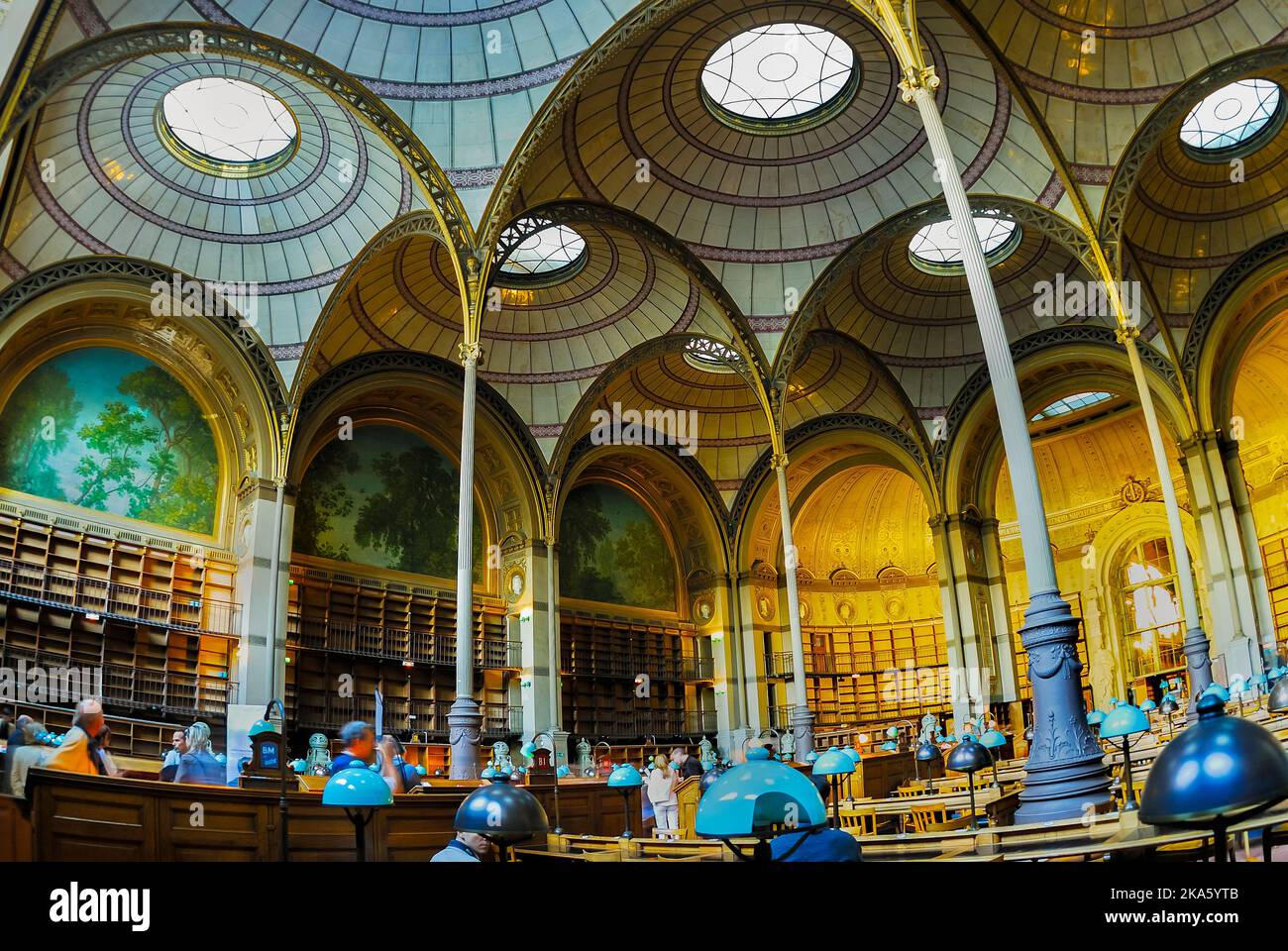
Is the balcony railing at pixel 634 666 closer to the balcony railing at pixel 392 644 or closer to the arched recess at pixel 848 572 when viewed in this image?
the arched recess at pixel 848 572

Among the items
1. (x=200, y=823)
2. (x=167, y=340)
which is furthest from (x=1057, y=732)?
(x=167, y=340)

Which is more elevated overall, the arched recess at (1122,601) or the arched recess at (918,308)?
the arched recess at (918,308)

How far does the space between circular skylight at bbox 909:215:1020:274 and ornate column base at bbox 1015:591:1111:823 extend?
566 inches

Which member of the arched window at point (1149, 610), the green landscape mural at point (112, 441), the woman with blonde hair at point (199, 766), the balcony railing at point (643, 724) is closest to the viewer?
the woman with blonde hair at point (199, 766)

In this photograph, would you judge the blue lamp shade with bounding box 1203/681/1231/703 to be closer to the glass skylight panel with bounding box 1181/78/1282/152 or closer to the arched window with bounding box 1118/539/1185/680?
the glass skylight panel with bounding box 1181/78/1282/152

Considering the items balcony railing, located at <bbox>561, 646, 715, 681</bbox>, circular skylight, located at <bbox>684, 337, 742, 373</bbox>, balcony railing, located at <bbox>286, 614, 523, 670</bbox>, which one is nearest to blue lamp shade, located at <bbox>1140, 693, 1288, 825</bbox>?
balcony railing, located at <bbox>286, 614, 523, 670</bbox>

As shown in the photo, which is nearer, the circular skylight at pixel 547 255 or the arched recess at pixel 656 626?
the circular skylight at pixel 547 255

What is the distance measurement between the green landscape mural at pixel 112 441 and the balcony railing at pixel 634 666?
960 centimetres

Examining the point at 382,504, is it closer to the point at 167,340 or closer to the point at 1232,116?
the point at 167,340

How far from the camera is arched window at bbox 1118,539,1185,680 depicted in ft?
89.0

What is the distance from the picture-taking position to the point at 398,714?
2102 cm

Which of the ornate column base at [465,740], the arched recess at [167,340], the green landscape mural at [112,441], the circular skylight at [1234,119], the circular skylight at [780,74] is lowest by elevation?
the ornate column base at [465,740]

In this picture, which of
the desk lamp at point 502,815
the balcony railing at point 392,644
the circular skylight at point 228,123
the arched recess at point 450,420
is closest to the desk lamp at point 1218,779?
the desk lamp at point 502,815

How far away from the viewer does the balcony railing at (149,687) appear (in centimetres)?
1541
